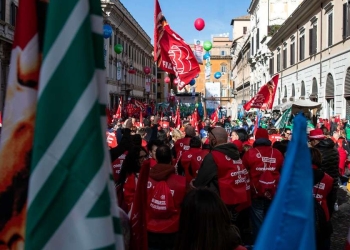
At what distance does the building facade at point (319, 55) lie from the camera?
22208 millimetres

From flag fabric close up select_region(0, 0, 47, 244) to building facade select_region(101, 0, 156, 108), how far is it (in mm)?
38253

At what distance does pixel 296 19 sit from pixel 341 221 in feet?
88.0

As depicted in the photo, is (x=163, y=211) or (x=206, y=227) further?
(x=163, y=211)

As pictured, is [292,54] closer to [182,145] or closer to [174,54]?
[174,54]

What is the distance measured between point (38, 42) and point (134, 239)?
51.8 inches

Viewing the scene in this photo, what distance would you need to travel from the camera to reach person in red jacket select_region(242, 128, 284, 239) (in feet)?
19.1

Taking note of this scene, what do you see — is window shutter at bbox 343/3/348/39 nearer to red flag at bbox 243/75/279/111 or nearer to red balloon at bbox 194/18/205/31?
red balloon at bbox 194/18/205/31

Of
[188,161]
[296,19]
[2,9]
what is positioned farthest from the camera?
[296,19]

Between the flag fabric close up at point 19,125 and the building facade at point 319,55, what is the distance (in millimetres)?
21650

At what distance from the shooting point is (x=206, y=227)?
2412 millimetres

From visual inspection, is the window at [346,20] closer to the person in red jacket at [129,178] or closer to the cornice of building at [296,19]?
the cornice of building at [296,19]

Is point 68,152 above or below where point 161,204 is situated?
above

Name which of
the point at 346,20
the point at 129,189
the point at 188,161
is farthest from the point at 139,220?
the point at 346,20

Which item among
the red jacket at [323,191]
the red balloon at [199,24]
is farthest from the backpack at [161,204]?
the red balloon at [199,24]
